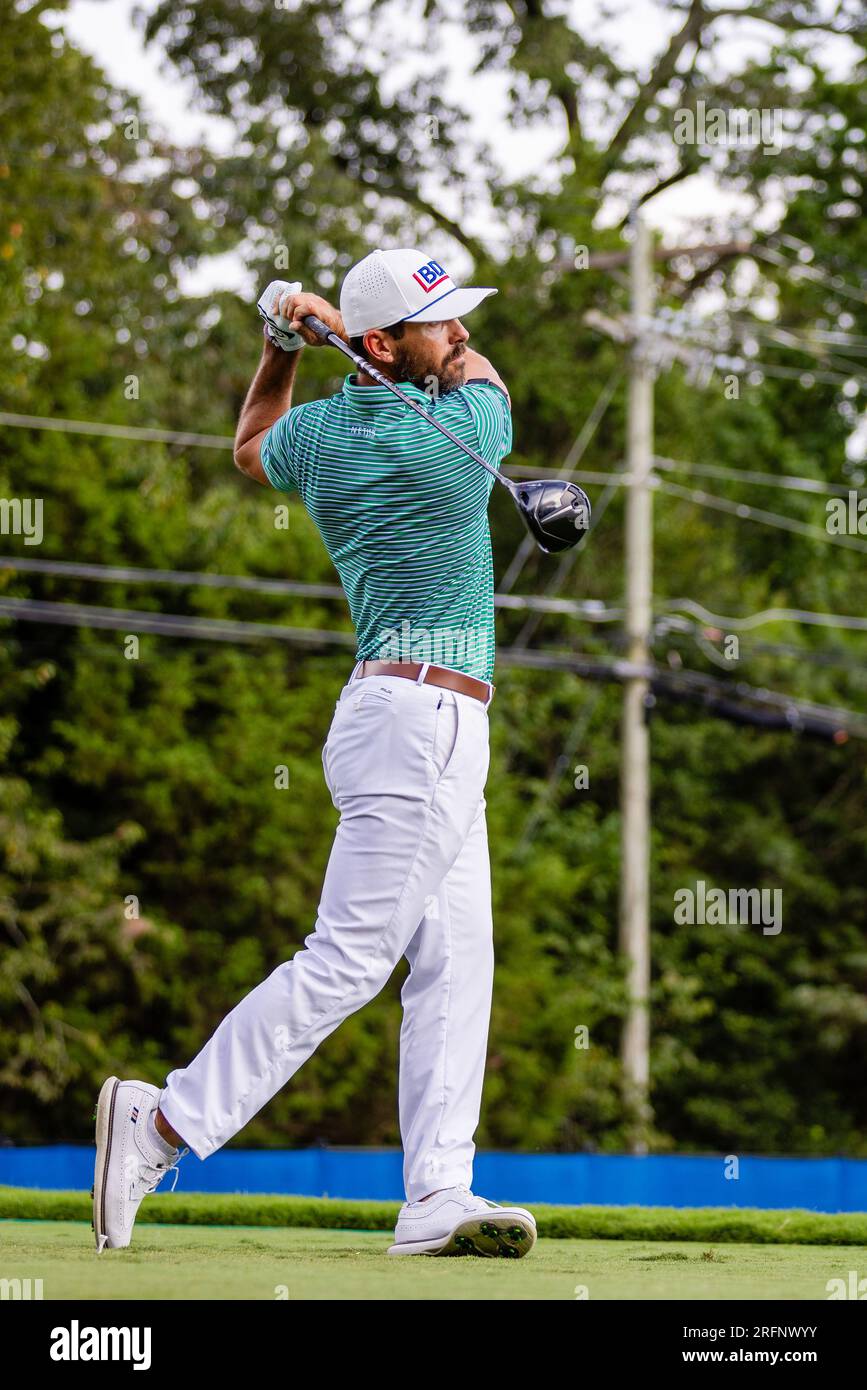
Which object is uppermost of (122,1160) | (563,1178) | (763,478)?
(763,478)

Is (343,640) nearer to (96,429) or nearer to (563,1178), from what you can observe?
(96,429)

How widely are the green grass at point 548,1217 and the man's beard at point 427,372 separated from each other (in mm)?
2735

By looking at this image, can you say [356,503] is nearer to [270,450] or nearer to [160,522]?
[270,450]

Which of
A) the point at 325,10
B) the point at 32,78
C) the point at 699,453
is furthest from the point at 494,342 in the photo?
the point at 32,78

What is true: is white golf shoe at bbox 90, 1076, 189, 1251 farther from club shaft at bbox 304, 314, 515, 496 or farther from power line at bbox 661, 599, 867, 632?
power line at bbox 661, 599, 867, 632

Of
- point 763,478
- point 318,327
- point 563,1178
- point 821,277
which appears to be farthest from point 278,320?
point 821,277

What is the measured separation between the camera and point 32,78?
22625 mm

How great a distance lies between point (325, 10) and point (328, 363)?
717 centimetres

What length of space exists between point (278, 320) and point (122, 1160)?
2.22 meters

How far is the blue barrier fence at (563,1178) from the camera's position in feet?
29.1

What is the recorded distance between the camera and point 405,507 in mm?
5062

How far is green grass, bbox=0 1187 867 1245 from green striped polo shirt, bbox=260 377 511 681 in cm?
209

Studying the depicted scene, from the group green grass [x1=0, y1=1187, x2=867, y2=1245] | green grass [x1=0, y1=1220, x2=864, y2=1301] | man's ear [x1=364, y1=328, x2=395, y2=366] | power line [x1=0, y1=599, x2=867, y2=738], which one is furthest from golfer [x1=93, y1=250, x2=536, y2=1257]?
power line [x1=0, y1=599, x2=867, y2=738]

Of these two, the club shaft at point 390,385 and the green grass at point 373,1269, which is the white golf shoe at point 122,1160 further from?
the club shaft at point 390,385
